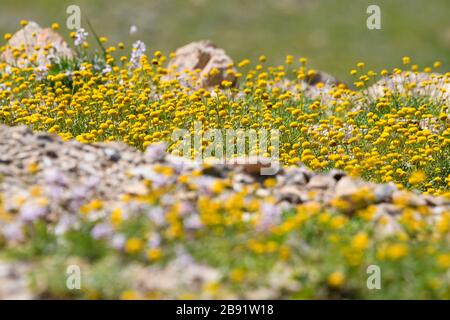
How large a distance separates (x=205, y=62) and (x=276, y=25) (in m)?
83.9

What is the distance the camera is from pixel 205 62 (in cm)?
1423

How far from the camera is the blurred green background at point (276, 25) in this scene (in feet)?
288

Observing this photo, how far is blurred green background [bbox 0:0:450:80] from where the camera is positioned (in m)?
87.8

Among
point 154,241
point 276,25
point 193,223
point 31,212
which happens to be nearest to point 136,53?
point 31,212

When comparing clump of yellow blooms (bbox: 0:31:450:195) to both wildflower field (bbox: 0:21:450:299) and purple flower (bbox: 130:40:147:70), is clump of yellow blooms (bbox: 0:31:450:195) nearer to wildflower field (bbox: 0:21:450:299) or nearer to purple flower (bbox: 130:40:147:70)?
purple flower (bbox: 130:40:147:70)

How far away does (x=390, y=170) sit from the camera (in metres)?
9.21

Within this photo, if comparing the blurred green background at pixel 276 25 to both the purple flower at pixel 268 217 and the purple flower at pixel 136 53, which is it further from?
the purple flower at pixel 268 217

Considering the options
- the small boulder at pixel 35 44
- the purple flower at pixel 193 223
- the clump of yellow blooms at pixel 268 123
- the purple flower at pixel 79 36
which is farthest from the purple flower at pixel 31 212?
the small boulder at pixel 35 44

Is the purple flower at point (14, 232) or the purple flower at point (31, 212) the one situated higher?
the purple flower at point (31, 212)

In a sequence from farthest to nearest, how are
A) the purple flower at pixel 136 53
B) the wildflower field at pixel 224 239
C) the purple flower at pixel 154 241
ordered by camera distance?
1. the purple flower at pixel 136 53
2. the purple flower at pixel 154 241
3. the wildflower field at pixel 224 239

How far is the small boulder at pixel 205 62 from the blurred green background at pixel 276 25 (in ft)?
225

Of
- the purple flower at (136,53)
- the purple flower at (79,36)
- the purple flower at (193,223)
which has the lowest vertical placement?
the purple flower at (193,223)

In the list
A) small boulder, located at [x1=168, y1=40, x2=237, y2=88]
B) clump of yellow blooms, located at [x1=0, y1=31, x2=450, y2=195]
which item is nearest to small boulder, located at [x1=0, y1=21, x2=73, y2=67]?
small boulder, located at [x1=168, y1=40, x2=237, y2=88]

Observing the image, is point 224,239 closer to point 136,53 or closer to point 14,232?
point 14,232
